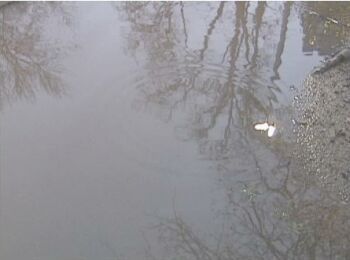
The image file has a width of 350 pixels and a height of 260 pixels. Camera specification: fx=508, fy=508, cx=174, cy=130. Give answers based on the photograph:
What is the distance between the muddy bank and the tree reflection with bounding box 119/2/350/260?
0.09 metres

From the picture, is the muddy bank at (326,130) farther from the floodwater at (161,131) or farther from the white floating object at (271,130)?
the white floating object at (271,130)

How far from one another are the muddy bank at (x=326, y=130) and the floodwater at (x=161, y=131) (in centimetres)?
13

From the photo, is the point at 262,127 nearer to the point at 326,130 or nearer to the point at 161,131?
the point at 326,130

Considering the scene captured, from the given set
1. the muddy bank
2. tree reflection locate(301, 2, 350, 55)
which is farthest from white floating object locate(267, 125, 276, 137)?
tree reflection locate(301, 2, 350, 55)

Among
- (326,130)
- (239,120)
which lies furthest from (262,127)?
(326,130)

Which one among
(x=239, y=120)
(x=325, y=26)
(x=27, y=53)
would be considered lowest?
(x=239, y=120)

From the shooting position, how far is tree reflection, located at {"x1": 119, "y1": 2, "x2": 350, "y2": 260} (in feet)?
13.3

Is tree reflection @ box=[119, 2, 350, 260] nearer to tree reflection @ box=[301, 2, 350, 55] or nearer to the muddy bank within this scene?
the muddy bank

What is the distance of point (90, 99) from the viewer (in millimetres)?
5582

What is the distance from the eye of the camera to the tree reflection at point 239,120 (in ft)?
13.3

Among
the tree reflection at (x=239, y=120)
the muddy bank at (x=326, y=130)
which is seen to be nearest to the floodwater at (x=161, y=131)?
the tree reflection at (x=239, y=120)

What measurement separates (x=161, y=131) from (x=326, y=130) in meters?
1.64

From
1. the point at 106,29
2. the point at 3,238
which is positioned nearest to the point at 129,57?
the point at 106,29

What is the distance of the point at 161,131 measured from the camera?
5160 mm
